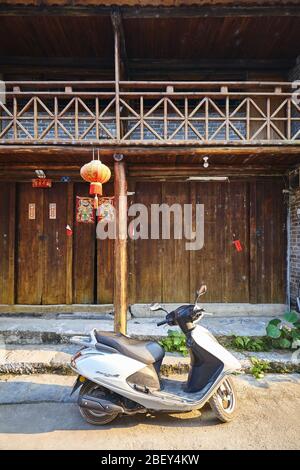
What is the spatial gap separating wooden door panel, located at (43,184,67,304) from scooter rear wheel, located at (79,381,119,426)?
147 inches

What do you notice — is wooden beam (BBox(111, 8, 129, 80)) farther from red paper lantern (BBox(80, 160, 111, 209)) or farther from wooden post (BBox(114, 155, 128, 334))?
red paper lantern (BBox(80, 160, 111, 209))

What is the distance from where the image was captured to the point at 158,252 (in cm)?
640

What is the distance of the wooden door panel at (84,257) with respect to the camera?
642 cm

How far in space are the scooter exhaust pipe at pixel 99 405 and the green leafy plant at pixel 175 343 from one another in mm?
1916

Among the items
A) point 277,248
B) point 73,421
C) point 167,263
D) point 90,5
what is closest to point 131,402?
point 73,421

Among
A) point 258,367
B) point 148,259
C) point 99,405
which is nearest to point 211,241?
point 148,259

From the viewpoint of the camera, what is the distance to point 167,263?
6406 mm

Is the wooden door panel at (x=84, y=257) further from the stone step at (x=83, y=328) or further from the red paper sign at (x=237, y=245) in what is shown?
the red paper sign at (x=237, y=245)

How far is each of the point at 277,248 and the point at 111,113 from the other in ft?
15.9

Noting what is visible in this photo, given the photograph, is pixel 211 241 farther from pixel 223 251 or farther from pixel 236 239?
pixel 236 239

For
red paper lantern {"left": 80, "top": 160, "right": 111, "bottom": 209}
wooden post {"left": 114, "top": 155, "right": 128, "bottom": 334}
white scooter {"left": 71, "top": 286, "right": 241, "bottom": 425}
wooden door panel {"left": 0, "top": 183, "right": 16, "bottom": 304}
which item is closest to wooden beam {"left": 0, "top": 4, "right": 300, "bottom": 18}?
wooden post {"left": 114, "top": 155, "right": 128, "bottom": 334}

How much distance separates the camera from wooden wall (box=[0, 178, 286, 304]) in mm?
6379

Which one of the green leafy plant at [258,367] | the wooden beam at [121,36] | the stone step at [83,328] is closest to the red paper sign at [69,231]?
the stone step at [83,328]

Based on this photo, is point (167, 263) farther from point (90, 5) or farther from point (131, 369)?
point (90, 5)
